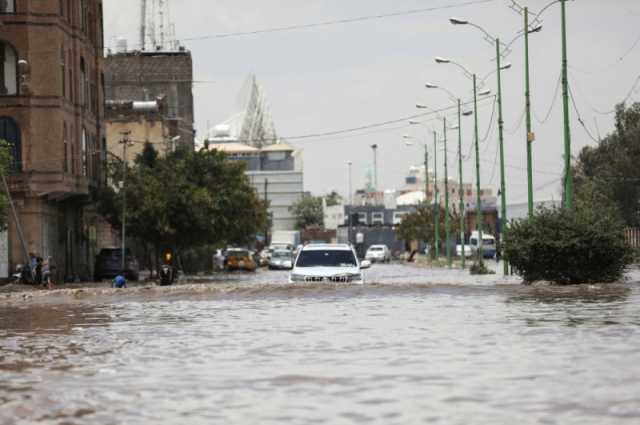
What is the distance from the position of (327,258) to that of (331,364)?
21930 millimetres

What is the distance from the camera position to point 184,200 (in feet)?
258

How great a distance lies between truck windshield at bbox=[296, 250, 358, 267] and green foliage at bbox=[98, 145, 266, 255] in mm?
38086

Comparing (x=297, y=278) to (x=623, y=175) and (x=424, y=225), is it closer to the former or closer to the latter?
(x=623, y=175)

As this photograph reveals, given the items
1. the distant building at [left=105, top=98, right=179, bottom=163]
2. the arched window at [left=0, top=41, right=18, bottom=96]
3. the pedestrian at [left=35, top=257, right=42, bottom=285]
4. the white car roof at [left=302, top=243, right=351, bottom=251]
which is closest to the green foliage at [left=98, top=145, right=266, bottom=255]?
the arched window at [left=0, top=41, right=18, bottom=96]

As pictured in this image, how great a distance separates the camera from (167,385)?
52.7 ft

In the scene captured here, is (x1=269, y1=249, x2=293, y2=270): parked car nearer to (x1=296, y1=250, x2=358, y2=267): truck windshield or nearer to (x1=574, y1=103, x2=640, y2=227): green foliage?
(x1=574, y1=103, x2=640, y2=227): green foliage

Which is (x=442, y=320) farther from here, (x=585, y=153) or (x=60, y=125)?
(x=585, y=153)

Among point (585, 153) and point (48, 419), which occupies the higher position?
point (585, 153)

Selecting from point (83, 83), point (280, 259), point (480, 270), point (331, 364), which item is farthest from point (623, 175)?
point (331, 364)

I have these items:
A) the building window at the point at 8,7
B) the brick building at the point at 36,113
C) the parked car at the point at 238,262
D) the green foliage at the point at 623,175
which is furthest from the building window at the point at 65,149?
the green foliage at the point at 623,175

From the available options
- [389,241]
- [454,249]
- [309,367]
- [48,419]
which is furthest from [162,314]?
[389,241]

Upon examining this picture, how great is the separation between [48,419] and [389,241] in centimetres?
17089

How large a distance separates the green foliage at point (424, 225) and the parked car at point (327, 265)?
98.1m

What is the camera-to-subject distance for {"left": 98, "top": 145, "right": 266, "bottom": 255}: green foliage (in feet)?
257
